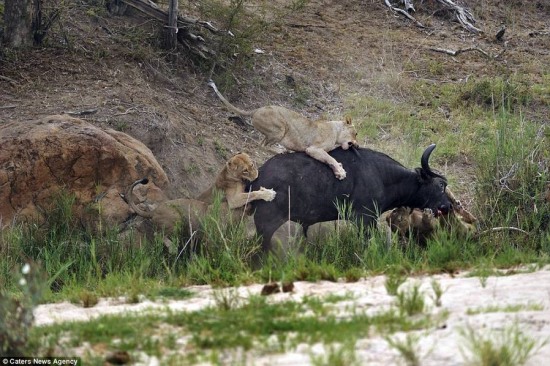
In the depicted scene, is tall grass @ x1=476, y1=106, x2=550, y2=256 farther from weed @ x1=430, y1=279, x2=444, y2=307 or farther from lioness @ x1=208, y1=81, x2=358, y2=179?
weed @ x1=430, y1=279, x2=444, y2=307

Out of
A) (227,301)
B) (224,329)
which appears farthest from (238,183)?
(224,329)

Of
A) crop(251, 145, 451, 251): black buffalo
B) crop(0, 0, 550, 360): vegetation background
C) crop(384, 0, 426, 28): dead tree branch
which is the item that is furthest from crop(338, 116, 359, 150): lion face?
crop(384, 0, 426, 28): dead tree branch

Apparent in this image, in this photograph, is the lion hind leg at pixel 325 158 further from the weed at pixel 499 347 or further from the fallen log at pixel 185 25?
the weed at pixel 499 347

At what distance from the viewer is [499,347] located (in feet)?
18.6

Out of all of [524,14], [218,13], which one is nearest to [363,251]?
[218,13]

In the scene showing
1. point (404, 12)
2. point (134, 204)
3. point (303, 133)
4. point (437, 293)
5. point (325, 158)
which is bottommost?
point (134, 204)

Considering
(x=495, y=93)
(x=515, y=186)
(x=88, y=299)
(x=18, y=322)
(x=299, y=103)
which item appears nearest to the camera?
(x=18, y=322)

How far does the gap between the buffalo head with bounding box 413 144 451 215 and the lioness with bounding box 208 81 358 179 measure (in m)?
1.00

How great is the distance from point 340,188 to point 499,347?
6018 mm

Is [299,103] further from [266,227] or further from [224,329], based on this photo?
[224,329]

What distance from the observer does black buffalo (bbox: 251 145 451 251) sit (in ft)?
36.6

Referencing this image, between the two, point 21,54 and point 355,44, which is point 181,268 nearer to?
point 21,54

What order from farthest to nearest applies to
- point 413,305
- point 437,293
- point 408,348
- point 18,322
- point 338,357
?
point 437,293, point 413,305, point 18,322, point 408,348, point 338,357

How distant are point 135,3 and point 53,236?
6194 mm
